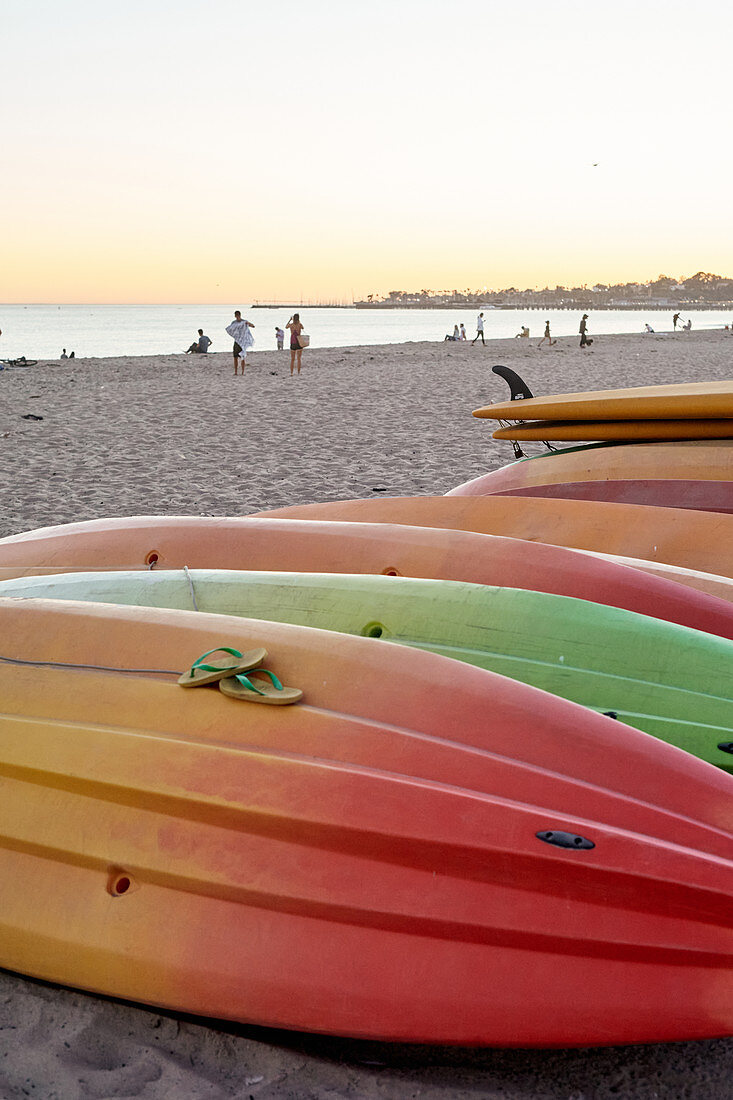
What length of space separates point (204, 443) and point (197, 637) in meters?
7.34

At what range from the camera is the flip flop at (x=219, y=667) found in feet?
6.64

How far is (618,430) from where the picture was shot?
4766 millimetres

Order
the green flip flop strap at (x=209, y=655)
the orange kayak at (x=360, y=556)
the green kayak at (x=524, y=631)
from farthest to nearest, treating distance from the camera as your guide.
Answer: the orange kayak at (x=360, y=556)
the green kayak at (x=524, y=631)
the green flip flop strap at (x=209, y=655)

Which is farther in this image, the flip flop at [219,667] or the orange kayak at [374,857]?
the flip flop at [219,667]

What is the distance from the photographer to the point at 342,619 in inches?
98.9

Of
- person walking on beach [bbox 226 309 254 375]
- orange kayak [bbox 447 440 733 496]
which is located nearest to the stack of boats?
orange kayak [bbox 447 440 733 496]

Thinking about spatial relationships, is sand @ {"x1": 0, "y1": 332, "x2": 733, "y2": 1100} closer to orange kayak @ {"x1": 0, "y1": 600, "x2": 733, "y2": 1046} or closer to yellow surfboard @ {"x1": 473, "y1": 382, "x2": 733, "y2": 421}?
orange kayak @ {"x1": 0, "y1": 600, "x2": 733, "y2": 1046}

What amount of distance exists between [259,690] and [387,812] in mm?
422

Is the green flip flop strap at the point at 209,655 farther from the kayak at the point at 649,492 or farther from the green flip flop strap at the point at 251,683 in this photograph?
the kayak at the point at 649,492

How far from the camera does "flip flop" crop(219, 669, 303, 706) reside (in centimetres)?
195

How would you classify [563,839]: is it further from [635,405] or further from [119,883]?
[635,405]

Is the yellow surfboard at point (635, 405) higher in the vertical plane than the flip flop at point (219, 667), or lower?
higher

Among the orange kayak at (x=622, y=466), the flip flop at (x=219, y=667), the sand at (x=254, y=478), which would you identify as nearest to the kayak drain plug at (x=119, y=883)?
the sand at (x=254, y=478)

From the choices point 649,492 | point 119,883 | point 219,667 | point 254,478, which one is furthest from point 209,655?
point 254,478
